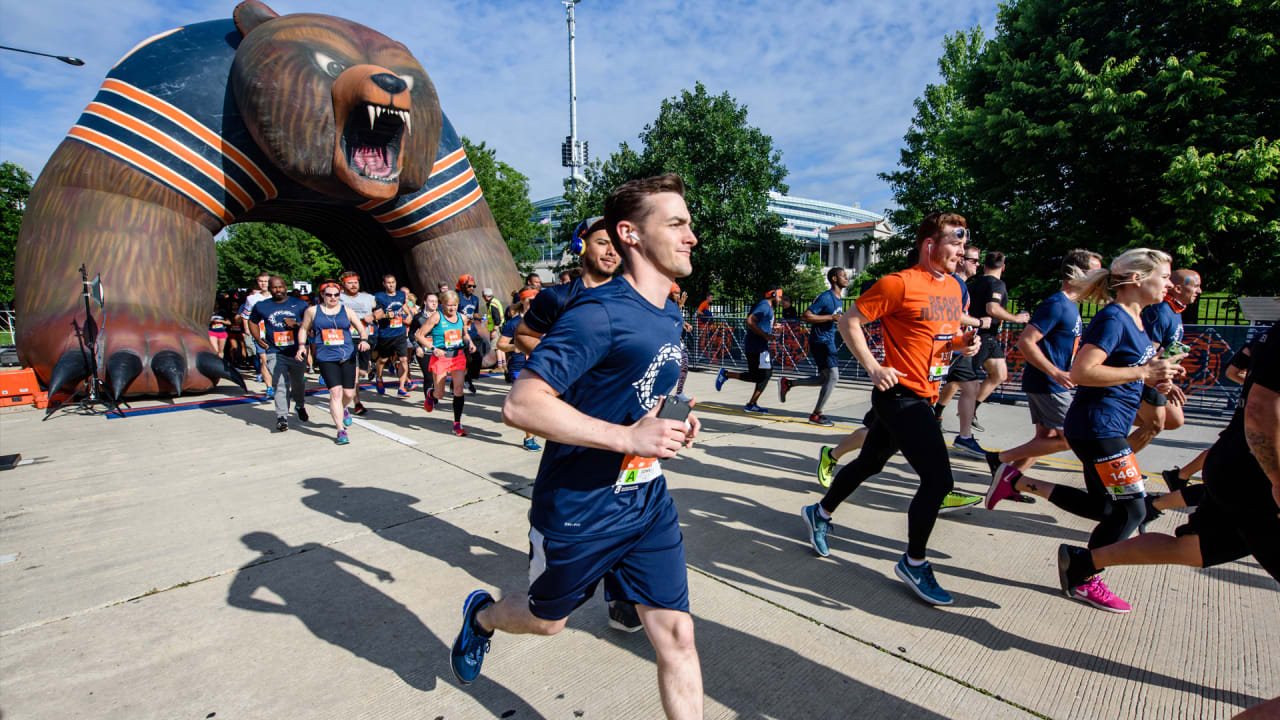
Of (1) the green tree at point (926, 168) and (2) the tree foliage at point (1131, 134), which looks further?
(1) the green tree at point (926, 168)

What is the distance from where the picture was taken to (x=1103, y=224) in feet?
50.9

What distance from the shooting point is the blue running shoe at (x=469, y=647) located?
2121mm

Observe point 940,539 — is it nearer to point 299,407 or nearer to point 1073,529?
point 1073,529

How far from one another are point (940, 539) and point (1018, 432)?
359 centimetres

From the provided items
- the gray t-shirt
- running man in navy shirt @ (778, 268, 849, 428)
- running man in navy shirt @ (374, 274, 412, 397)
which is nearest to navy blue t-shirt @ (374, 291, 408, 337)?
running man in navy shirt @ (374, 274, 412, 397)

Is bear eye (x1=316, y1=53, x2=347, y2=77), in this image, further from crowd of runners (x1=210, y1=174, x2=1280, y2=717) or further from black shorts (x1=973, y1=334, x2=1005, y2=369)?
black shorts (x1=973, y1=334, x2=1005, y2=369)

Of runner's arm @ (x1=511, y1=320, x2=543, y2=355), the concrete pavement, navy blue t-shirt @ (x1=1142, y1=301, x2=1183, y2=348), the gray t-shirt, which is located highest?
the gray t-shirt

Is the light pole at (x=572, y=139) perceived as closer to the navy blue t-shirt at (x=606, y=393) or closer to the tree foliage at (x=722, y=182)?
the tree foliage at (x=722, y=182)

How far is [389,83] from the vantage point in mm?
9578

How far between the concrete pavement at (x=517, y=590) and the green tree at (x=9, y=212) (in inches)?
1834

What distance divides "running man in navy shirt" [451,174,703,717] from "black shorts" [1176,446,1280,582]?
1.75 metres

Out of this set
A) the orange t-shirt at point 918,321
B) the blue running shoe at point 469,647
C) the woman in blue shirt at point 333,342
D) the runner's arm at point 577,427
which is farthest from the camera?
the woman in blue shirt at point 333,342

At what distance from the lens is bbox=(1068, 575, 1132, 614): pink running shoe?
2717 mm

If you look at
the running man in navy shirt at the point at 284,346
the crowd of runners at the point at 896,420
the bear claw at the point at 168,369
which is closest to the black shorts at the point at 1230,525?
the crowd of runners at the point at 896,420
